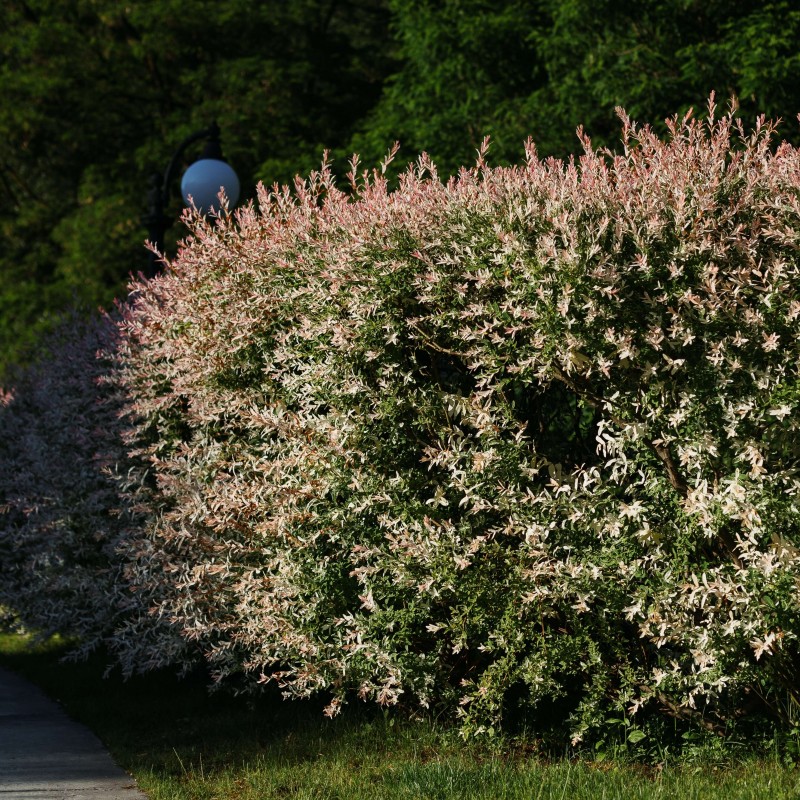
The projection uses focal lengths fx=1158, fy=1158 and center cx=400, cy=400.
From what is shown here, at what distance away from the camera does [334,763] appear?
19.6ft

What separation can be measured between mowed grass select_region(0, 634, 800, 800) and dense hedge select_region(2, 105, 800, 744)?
286mm

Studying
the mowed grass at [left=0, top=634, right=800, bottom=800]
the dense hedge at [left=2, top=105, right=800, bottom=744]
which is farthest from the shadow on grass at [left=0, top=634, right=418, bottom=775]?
the dense hedge at [left=2, top=105, right=800, bottom=744]

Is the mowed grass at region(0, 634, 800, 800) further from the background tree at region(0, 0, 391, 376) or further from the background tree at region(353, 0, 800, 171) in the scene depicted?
the background tree at region(0, 0, 391, 376)

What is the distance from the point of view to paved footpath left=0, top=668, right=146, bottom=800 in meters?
5.84

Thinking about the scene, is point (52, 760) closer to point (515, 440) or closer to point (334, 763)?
point (334, 763)

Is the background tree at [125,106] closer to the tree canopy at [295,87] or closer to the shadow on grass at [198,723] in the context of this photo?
the tree canopy at [295,87]

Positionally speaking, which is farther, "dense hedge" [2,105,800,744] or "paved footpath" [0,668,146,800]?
"paved footpath" [0,668,146,800]

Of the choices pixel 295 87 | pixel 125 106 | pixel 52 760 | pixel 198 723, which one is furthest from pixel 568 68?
pixel 52 760

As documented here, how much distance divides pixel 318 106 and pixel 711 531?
2380cm

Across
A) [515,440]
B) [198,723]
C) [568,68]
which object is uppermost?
[568,68]

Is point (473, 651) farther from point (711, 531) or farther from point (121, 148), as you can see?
point (121, 148)

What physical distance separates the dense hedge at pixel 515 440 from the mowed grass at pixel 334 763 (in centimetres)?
29

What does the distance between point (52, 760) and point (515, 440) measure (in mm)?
3301

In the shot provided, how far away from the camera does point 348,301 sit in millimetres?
5980
